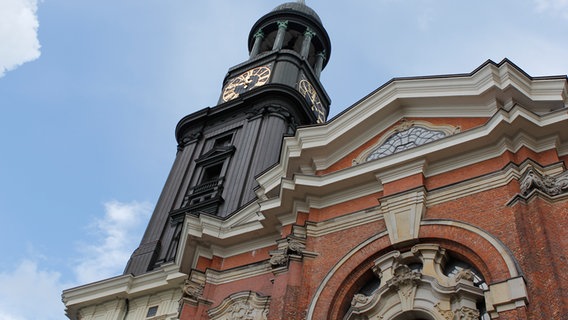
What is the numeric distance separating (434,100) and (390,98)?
862 millimetres

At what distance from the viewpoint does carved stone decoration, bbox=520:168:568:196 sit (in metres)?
10.4

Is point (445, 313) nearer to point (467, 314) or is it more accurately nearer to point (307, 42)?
point (467, 314)

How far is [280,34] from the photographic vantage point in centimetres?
3033

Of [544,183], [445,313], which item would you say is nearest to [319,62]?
[544,183]

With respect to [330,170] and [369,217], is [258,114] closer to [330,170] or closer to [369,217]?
[330,170]

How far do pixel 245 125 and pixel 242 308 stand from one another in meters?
12.4

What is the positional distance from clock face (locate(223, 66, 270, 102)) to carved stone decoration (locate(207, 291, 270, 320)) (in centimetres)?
1450

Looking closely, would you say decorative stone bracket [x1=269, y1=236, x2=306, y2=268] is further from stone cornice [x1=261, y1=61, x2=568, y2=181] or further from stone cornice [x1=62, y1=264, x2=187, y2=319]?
stone cornice [x1=62, y1=264, x2=187, y2=319]

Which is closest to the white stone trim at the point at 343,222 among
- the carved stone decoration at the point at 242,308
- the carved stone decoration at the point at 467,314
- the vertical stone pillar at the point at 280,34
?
the carved stone decoration at the point at 242,308

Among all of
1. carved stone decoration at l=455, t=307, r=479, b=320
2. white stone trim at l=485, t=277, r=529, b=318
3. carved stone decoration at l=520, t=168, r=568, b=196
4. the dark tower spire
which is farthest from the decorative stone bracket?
the dark tower spire

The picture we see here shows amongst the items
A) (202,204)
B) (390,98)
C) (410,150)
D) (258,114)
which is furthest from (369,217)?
(258,114)

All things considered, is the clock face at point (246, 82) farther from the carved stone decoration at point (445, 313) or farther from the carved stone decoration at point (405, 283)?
the carved stone decoration at point (445, 313)

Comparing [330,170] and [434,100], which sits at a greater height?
[434,100]

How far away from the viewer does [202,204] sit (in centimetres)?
2227
